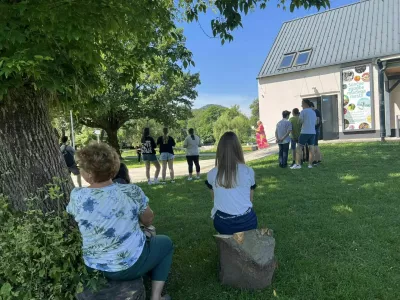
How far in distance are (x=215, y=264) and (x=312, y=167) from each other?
6565mm

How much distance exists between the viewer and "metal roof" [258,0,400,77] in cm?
1942

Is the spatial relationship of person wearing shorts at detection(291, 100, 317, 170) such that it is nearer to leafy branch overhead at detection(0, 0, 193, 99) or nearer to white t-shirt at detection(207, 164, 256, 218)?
white t-shirt at detection(207, 164, 256, 218)

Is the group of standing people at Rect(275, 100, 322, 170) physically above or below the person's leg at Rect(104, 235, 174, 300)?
above

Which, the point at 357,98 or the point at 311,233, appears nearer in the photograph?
the point at 311,233

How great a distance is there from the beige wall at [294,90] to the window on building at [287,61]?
64cm

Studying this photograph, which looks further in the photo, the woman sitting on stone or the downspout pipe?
the downspout pipe

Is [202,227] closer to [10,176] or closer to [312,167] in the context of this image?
[10,176]

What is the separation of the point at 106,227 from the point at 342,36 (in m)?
21.5

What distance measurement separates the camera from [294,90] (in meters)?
21.9

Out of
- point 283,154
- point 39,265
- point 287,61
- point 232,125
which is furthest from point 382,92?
point 232,125

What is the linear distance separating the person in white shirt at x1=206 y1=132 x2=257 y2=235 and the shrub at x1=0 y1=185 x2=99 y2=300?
140 centimetres

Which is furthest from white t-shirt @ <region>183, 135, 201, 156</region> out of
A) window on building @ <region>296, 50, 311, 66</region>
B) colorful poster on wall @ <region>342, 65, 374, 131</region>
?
window on building @ <region>296, 50, 311, 66</region>

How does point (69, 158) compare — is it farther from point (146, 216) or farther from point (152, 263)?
point (152, 263)

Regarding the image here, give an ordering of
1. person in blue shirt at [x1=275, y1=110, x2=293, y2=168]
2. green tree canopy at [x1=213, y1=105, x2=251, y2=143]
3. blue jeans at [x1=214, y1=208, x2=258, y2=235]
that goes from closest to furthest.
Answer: blue jeans at [x1=214, y1=208, x2=258, y2=235]
person in blue shirt at [x1=275, y1=110, x2=293, y2=168]
green tree canopy at [x1=213, y1=105, x2=251, y2=143]
